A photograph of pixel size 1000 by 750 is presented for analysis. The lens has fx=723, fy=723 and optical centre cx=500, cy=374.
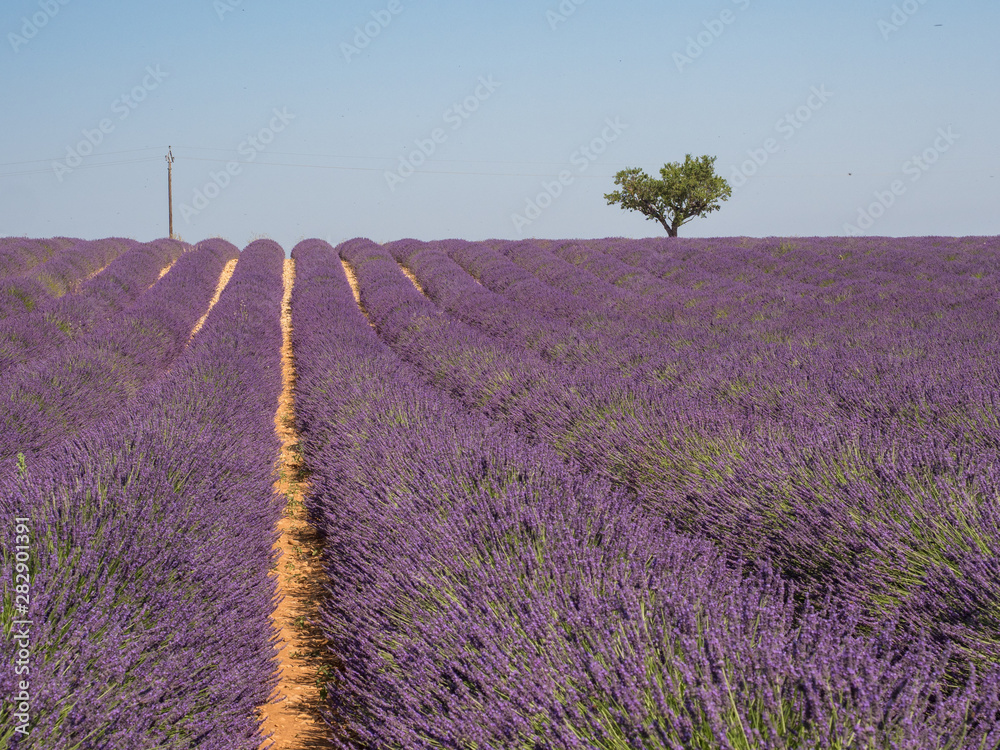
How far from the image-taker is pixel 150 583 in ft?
6.54

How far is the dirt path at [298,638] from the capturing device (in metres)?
2.17

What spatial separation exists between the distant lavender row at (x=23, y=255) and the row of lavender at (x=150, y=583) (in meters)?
10.6

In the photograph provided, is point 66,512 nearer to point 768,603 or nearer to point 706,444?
point 768,603

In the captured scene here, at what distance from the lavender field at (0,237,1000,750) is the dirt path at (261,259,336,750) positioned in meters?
0.05

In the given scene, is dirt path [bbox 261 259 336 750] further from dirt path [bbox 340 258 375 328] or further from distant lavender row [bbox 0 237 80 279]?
distant lavender row [bbox 0 237 80 279]

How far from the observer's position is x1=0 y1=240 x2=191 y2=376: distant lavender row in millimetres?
6324

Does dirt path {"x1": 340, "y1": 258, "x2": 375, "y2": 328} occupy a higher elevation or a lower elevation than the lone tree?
lower

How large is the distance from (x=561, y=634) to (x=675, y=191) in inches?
1117

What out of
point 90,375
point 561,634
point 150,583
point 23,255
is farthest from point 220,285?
point 561,634

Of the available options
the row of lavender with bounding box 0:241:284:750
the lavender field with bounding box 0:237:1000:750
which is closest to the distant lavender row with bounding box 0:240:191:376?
the lavender field with bounding box 0:237:1000:750

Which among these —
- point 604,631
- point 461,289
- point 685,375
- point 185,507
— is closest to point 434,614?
point 604,631

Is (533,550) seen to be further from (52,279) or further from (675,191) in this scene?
(675,191)

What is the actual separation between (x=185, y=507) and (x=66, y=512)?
349 millimetres

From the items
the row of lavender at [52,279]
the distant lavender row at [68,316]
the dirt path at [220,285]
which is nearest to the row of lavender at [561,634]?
the distant lavender row at [68,316]
